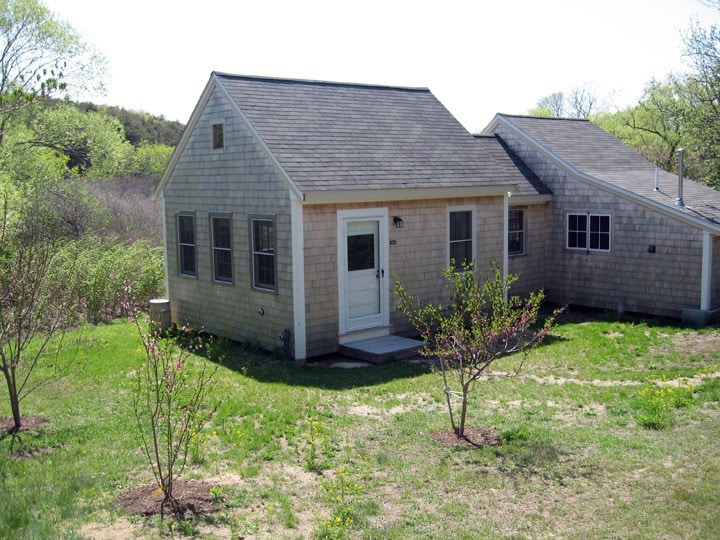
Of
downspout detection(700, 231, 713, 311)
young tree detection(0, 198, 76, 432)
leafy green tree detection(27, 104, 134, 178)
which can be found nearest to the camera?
young tree detection(0, 198, 76, 432)

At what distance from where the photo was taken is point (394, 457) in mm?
7578

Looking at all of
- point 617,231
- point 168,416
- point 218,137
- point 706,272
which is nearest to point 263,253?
point 218,137

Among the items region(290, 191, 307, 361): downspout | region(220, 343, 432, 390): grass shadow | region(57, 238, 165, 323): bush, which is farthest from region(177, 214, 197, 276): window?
region(290, 191, 307, 361): downspout

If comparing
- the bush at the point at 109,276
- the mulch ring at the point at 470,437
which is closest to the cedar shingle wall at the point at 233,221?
the bush at the point at 109,276

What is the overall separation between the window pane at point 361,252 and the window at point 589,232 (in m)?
6.61

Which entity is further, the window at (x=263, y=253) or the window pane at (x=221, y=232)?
the window pane at (x=221, y=232)

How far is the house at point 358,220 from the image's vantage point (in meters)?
12.4

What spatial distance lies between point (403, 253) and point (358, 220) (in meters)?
1.32

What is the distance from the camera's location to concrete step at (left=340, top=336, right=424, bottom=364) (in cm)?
1218

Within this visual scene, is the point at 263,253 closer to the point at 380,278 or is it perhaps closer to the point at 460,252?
the point at 380,278

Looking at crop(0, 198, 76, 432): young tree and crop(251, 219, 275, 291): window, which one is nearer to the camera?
crop(0, 198, 76, 432): young tree

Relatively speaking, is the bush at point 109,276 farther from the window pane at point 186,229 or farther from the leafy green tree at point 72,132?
the leafy green tree at point 72,132

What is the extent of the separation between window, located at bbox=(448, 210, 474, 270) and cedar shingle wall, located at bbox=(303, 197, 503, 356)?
0.18 meters

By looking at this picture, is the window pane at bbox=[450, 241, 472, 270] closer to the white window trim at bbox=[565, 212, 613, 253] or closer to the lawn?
the lawn
